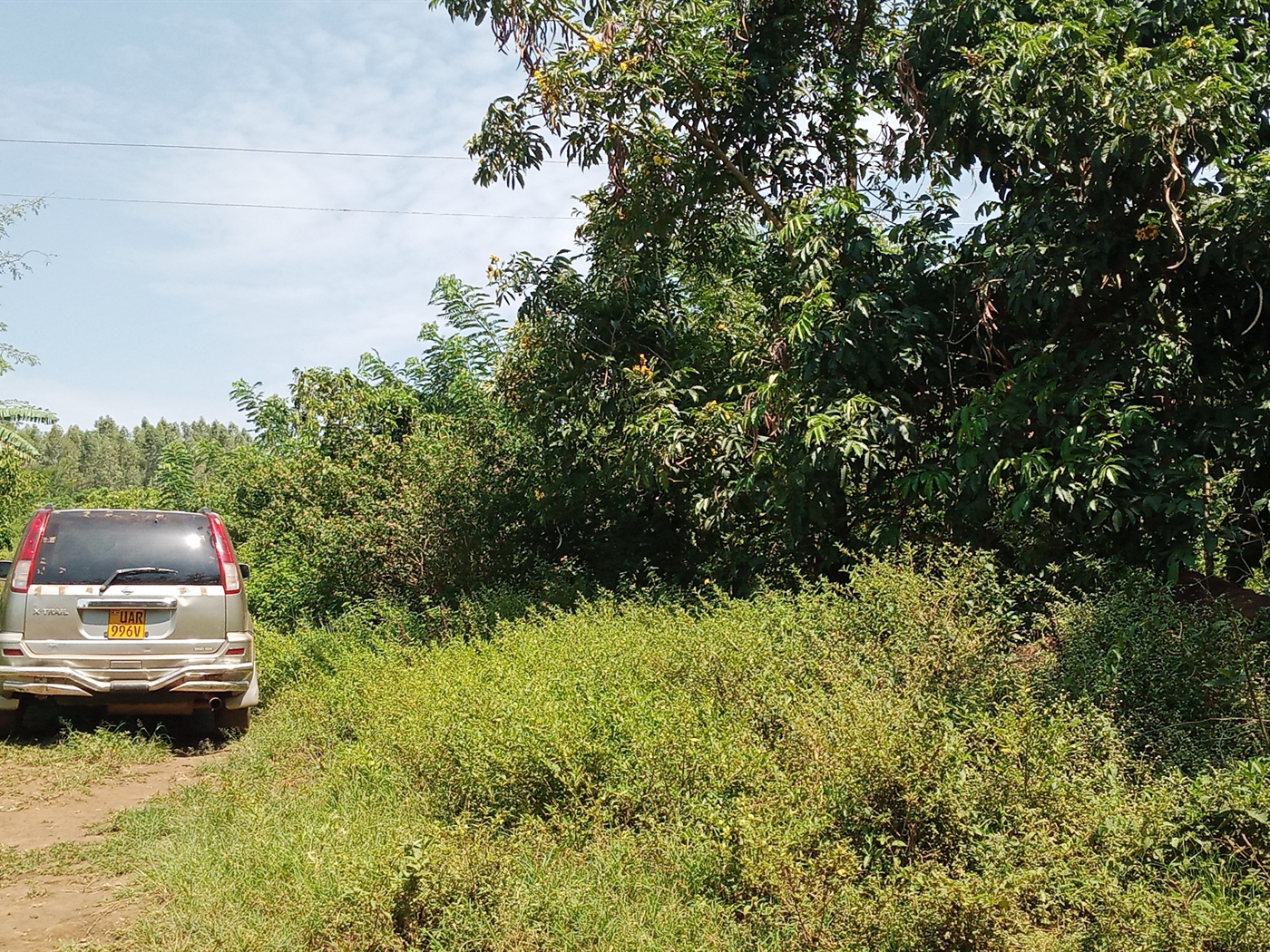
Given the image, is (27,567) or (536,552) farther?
(536,552)

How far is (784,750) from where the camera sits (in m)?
4.96

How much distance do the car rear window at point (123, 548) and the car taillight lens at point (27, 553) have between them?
0.04 m

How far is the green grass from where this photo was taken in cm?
381

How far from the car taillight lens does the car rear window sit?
0.12 feet

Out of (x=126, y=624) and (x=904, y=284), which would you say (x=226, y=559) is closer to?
(x=126, y=624)

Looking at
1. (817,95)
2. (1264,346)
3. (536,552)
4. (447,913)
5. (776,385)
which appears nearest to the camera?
(447,913)

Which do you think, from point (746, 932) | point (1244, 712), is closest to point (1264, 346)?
point (1244, 712)

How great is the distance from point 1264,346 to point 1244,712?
3.33 metres

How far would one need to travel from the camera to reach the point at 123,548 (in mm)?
7750

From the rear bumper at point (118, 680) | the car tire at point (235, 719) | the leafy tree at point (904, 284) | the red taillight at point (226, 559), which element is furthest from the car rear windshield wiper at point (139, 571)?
the leafy tree at point (904, 284)

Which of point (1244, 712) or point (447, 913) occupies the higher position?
point (1244, 712)

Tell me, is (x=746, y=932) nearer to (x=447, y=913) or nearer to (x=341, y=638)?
(x=447, y=913)

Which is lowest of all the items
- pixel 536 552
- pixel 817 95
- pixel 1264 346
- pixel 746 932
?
pixel 746 932

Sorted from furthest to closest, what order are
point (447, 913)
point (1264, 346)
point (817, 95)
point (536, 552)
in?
point (536, 552)
point (817, 95)
point (1264, 346)
point (447, 913)
